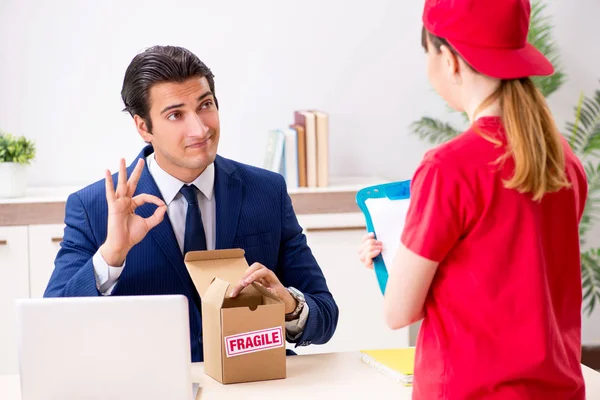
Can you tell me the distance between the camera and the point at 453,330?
139cm

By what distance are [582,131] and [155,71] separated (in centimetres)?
244

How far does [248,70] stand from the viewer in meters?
3.94

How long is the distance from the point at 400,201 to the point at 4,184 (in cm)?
234

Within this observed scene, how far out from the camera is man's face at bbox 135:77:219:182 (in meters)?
2.25

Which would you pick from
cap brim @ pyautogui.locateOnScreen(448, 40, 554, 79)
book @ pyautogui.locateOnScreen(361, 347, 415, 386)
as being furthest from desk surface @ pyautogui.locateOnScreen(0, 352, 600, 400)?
cap brim @ pyautogui.locateOnScreen(448, 40, 554, 79)

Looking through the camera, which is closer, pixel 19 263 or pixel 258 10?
pixel 19 263

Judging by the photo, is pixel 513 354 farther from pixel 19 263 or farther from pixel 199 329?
pixel 19 263

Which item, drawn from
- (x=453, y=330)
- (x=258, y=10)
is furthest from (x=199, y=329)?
(x=258, y=10)

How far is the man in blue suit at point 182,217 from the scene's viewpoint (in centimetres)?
217

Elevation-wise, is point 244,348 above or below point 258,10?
below

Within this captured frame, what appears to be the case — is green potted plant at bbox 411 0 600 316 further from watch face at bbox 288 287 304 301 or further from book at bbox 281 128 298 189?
watch face at bbox 288 287 304 301

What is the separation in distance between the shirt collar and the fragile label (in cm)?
62

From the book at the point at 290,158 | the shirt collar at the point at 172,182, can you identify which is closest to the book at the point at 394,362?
the shirt collar at the point at 172,182

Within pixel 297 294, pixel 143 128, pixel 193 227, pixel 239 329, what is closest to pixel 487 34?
pixel 239 329
